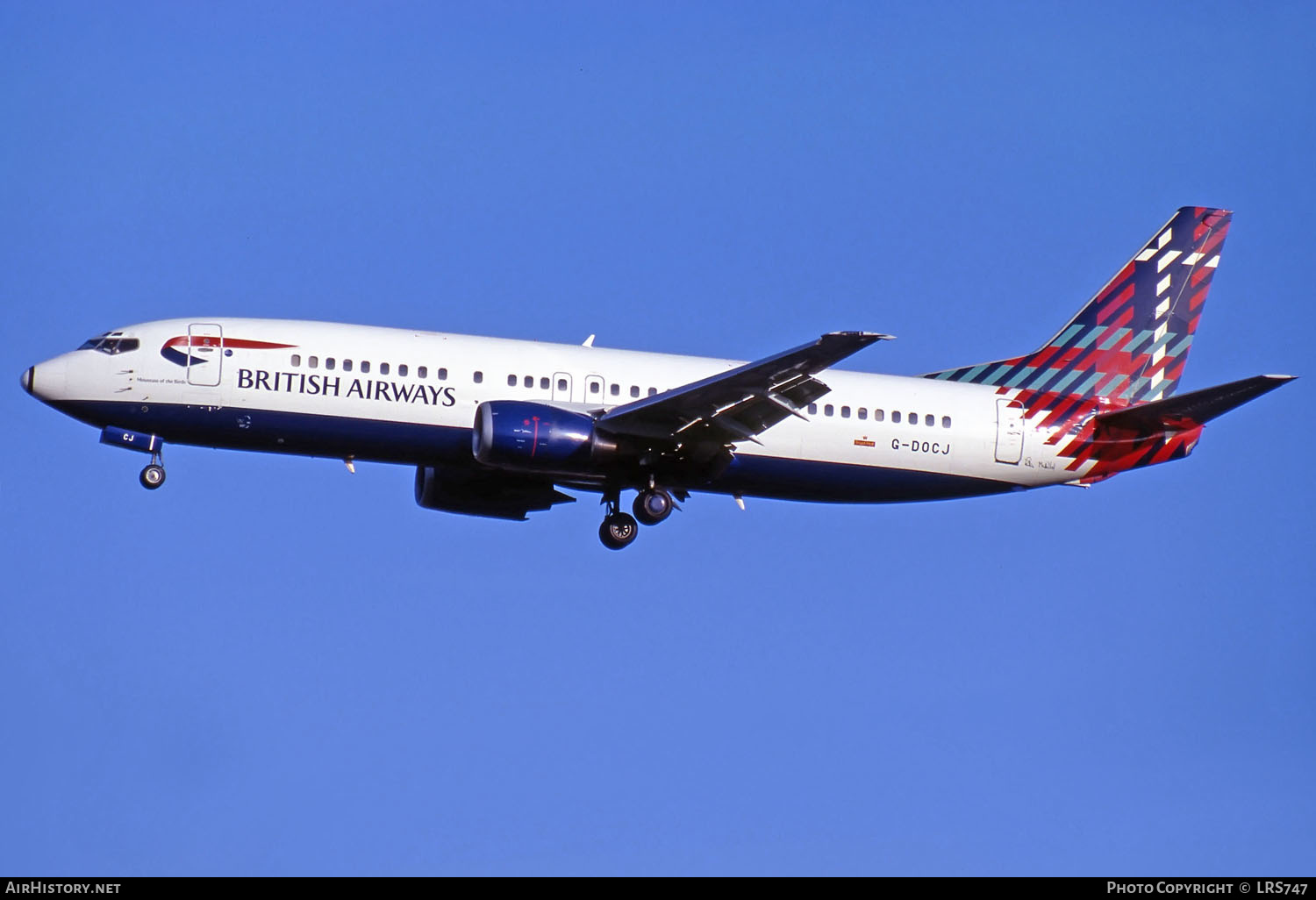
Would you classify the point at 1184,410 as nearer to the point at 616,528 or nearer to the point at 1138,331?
the point at 1138,331

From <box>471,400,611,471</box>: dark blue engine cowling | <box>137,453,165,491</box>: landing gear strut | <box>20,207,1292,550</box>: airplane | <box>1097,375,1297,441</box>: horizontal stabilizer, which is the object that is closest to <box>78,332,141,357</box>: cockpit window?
<box>20,207,1292,550</box>: airplane

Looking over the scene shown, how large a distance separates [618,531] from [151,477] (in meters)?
11.6

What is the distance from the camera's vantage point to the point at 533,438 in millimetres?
45031

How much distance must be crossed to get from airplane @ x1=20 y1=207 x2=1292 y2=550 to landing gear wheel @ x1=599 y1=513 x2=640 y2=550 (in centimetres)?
4

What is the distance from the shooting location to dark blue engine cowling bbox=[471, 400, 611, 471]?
44.8m

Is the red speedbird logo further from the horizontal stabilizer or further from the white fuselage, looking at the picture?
the horizontal stabilizer

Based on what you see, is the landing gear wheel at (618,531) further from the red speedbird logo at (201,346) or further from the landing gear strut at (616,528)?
the red speedbird logo at (201,346)

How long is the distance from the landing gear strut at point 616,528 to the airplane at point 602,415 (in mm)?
45

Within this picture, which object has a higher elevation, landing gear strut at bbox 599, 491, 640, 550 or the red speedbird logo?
the red speedbird logo

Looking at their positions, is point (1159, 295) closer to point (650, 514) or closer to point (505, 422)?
point (650, 514)

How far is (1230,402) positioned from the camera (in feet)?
156

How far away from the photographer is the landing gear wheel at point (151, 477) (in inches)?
1827

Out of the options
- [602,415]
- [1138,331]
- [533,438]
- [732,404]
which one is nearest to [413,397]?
[533,438]

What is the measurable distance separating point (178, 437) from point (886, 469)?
1780cm
